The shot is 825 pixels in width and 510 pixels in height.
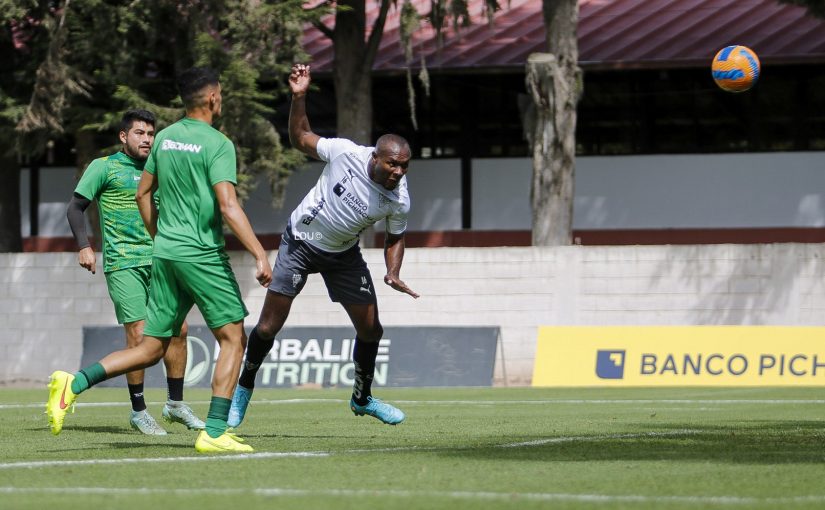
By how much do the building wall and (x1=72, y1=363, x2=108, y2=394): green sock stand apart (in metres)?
20.5

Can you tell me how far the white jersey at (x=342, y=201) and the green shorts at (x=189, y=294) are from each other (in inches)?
50.7

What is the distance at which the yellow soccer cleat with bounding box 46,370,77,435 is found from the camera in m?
8.59

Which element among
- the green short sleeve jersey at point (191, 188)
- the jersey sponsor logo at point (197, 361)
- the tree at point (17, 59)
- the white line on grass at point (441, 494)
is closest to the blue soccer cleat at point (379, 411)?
the green short sleeve jersey at point (191, 188)

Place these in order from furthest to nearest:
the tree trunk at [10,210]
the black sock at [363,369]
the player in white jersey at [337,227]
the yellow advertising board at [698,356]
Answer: the tree trunk at [10,210]
the yellow advertising board at [698,356]
the black sock at [363,369]
the player in white jersey at [337,227]

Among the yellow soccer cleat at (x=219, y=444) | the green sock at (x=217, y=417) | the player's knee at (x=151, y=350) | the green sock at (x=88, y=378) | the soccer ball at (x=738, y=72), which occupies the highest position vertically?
the soccer ball at (x=738, y=72)

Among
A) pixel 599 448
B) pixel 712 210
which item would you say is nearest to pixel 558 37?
pixel 712 210

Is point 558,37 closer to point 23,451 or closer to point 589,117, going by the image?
point 589,117

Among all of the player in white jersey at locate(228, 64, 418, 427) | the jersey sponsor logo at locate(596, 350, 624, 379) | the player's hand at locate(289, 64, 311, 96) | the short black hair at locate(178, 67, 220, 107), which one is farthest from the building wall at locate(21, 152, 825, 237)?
the short black hair at locate(178, 67, 220, 107)

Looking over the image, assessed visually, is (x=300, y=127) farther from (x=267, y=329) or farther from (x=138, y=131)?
(x=138, y=131)

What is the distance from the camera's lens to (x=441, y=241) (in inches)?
1156

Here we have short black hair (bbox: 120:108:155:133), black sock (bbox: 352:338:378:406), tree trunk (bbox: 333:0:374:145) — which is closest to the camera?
black sock (bbox: 352:338:378:406)

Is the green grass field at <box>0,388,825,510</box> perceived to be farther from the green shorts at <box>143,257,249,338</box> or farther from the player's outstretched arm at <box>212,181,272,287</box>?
the player's outstretched arm at <box>212,181,272,287</box>

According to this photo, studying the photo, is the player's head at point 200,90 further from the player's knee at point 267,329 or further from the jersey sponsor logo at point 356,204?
the player's knee at point 267,329

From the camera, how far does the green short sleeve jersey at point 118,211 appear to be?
438 inches
